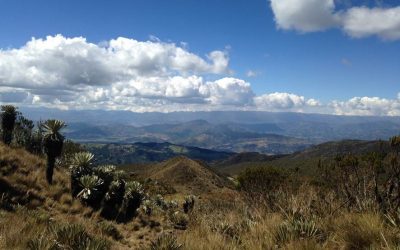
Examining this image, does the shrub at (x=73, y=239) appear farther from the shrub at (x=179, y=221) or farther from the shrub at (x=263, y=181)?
the shrub at (x=179, y=221)

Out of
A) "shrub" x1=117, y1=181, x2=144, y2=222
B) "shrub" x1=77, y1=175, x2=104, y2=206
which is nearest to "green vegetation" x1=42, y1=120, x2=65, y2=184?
"shrub" x1=77, y1=175, x2=104, y2=206

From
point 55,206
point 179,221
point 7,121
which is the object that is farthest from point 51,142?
point 179,221

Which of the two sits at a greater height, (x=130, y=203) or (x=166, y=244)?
(x=166, y=244)

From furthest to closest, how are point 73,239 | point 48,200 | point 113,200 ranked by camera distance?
point 113,200
point 48,200
point 73,239

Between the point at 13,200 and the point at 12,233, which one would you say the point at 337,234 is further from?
the point at 13,200

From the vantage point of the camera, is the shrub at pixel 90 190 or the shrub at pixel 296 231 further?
the shrub at pixel 90 190

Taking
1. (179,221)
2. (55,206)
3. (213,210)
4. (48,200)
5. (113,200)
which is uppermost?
(213,210)

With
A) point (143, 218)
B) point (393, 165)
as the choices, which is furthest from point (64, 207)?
point (393, 165)

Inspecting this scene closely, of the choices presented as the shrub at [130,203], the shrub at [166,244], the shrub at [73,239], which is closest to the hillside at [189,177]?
the shrub at [130,203]

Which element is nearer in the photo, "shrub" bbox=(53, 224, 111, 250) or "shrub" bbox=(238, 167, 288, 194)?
"shrub" bbox=(53, 224, 111, 250)

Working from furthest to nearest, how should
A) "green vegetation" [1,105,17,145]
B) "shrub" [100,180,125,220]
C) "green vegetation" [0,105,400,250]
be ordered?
"green vegetation" [1,105,17,145] → "shrub" [100,180,125,220] → "green vegetation" [0,105,400,250]

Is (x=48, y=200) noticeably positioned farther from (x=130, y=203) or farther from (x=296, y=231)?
(x=296, y=231)

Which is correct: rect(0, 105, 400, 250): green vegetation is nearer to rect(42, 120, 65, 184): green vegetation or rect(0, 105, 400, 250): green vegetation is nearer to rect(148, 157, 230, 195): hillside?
rect(42, 120, 65, 184): green vegetation

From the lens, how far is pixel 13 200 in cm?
1927
